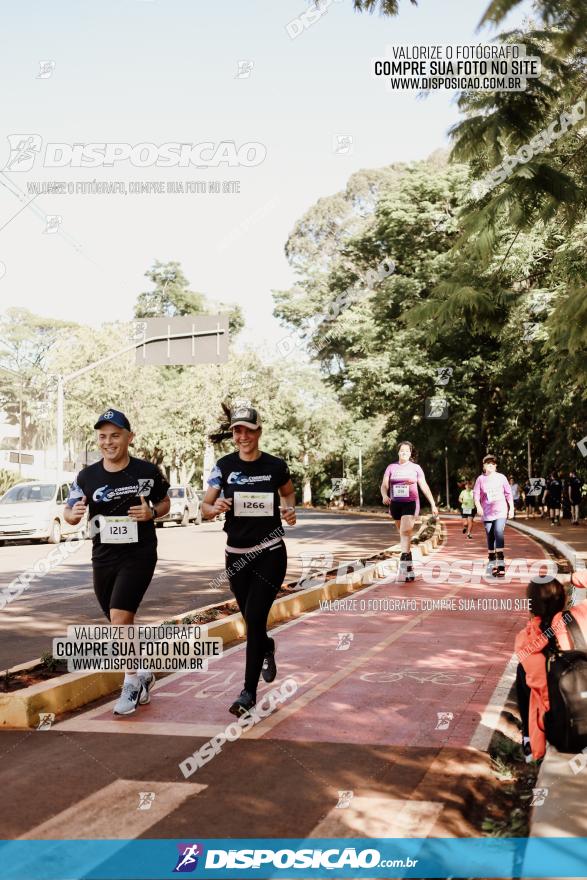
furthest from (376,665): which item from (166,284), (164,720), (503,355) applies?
(166,284)

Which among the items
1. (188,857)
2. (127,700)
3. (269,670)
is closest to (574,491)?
(269,670)

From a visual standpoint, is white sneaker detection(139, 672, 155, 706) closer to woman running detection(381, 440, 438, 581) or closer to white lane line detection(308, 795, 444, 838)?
white lane line detection(308, 795, 444, 838)

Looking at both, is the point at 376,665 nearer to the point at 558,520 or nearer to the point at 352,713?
the point at 352,713

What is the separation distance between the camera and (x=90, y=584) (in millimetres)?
14016

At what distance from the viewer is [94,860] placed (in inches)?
147

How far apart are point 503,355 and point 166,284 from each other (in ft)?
156

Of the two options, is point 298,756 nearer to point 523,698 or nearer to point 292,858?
point 523,698

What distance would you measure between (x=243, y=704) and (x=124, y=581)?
107cm

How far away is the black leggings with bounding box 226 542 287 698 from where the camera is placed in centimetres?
606

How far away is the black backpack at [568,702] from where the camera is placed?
4.64 meters

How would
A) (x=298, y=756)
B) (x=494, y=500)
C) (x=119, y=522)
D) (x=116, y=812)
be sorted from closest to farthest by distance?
(x=116, y=812) → (x=298, y=756) → (x=119, y=522) → (x=494, y=500)

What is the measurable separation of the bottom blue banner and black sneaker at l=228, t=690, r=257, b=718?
195 cm

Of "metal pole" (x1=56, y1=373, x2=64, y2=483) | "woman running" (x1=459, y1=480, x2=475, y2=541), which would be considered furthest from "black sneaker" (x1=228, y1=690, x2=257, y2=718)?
"metal pole" (x1=56, y1=373, x2=64, y2=483)

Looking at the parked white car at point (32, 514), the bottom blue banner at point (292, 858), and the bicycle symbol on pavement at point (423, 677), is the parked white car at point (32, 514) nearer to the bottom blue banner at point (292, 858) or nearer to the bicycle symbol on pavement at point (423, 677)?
the bicycle symbol on pavement at point (423, 677)
